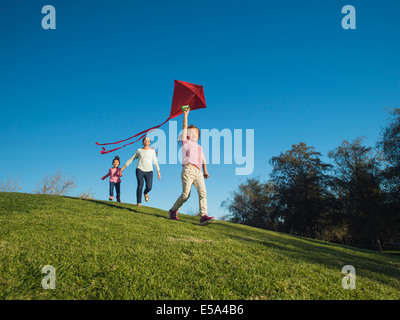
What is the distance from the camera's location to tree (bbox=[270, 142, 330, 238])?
31.3m

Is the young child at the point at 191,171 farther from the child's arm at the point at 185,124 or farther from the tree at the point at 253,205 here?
the tree at the point at 253,205

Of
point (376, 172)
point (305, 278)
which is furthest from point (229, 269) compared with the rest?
point (376, 172)

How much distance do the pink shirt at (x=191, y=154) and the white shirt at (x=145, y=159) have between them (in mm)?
3353

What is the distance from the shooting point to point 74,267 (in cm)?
285

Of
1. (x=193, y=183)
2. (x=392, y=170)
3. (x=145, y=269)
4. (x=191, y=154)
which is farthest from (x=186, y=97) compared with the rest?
(x=392, y=170)

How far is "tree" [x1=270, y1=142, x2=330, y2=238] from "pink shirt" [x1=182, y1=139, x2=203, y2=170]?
1150 inches

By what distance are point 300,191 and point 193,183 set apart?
30.0 m

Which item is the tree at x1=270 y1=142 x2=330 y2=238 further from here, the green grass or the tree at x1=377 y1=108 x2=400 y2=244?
the green grass

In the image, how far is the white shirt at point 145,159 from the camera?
9.43 m

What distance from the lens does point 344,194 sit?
3053cm

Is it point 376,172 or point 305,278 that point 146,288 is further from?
point 376,172

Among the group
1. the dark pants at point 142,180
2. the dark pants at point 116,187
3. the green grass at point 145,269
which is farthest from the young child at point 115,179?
the green grass at point 145,269

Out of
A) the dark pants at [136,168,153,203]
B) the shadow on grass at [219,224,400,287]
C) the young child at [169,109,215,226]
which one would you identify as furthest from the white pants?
the dark pants at [136,168,153,203]

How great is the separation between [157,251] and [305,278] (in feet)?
7.44
